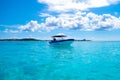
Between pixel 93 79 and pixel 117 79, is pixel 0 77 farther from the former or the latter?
pixel 117 79

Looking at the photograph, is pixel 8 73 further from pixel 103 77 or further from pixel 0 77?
pixel 103 77

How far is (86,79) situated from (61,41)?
38079 mm

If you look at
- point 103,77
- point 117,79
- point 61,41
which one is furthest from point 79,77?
point 61,41

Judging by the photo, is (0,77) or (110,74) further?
(110,74)

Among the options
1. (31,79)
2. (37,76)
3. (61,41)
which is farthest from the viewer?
(61,41)

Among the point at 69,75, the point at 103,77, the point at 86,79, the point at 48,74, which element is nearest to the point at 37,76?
the point at 48,74

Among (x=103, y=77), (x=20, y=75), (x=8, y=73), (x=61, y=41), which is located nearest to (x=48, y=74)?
(x=20, y=75)

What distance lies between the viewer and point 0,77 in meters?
15.9

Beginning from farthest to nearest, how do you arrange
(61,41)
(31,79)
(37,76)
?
(61,41) → (37,76) → (31,79)

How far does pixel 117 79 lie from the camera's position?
15.7 m

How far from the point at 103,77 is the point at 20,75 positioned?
6.36 metres

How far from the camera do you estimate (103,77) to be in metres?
16.2

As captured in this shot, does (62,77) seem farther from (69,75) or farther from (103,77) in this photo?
(103,77)

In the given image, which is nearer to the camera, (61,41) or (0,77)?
(0,77)
